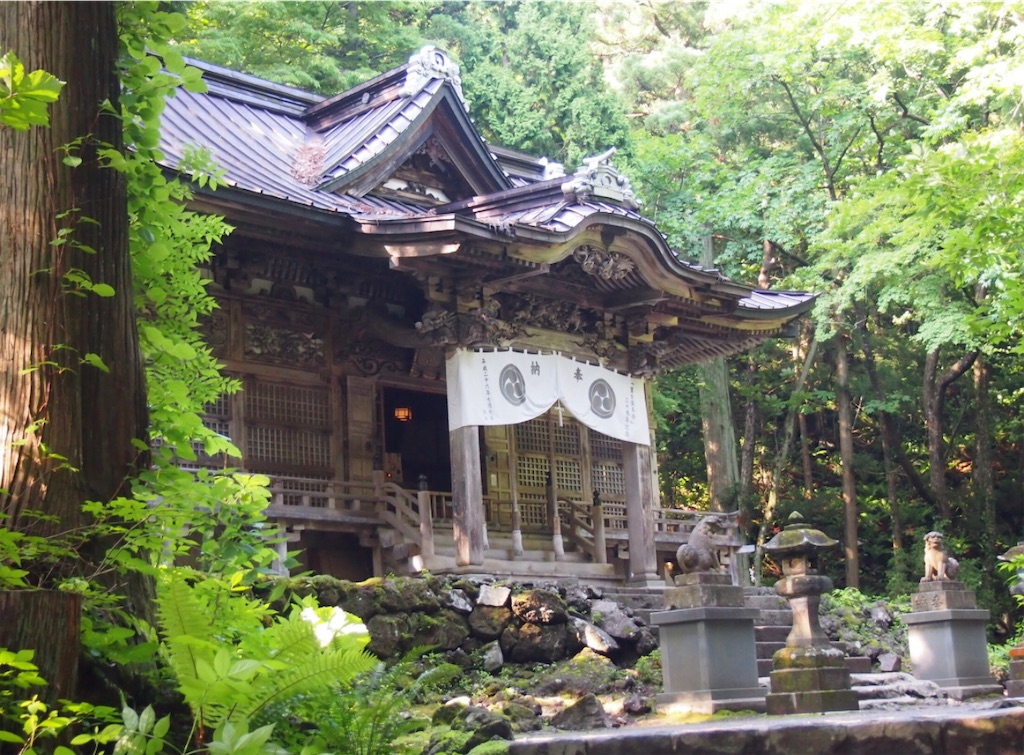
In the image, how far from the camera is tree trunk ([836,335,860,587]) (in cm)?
2591

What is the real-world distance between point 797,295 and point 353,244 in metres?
8.32

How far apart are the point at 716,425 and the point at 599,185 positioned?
41.8ft

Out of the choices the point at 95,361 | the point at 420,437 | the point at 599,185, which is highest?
the point at 599,185

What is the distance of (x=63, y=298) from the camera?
429 cm

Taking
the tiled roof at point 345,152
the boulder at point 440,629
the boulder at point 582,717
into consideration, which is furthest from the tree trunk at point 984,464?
the boulder at point 582,717

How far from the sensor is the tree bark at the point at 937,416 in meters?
26.4

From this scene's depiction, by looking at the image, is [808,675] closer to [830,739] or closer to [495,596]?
[830,739]

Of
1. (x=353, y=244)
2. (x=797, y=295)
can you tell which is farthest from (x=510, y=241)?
(x=797, y=295)

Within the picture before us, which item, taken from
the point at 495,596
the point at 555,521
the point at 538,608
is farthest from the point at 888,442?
the point at 495,596

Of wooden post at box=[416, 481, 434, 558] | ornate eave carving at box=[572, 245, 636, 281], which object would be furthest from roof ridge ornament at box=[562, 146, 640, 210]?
wooden post at box=[416, 481, 434, 558]

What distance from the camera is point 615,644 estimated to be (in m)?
12.8

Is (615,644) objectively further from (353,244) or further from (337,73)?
(337,73)

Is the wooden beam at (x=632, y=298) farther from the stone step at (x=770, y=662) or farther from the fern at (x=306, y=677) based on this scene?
the fern at (x=306, y=677)

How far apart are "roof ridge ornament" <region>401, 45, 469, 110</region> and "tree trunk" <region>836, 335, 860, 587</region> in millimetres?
13118
